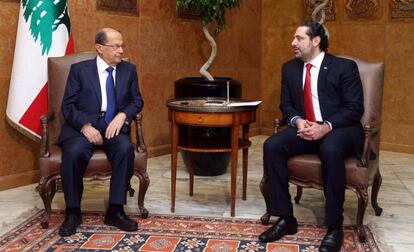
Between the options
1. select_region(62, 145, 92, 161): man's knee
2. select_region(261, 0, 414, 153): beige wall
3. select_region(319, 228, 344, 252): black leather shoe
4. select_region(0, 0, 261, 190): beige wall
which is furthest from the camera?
select_region(261, 0, 414, 153): beige wall

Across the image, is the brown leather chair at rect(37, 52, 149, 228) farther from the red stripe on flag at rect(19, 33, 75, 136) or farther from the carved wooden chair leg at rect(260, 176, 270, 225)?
the carved wooden chair leg at rect(260, 176, 270, 225)

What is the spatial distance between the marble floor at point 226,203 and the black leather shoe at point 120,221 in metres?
0.39

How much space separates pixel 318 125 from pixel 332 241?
0.72 meters

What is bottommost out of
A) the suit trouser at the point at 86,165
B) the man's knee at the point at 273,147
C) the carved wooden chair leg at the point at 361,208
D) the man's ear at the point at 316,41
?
the carved wooden chair leg at the point at 361,208

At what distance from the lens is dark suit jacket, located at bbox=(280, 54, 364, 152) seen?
345cm

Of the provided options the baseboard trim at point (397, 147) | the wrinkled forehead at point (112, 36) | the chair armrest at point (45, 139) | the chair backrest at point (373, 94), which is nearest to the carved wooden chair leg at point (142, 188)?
the chair armrest at point (45, 139)

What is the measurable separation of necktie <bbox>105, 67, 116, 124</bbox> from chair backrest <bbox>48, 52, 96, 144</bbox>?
0.35 metres

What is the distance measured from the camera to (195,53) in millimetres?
6102

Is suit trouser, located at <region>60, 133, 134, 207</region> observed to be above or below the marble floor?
above

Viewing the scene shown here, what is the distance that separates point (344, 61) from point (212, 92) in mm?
1466

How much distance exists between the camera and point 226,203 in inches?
163

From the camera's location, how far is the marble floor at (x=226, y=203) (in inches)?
142

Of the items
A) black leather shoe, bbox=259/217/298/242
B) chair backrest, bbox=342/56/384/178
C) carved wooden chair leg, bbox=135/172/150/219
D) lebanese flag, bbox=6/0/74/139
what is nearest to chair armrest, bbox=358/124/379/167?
chair backrest, bbox=342/56/384/178

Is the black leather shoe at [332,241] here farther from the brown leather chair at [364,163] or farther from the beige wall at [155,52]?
the beige wall at [155,52]
